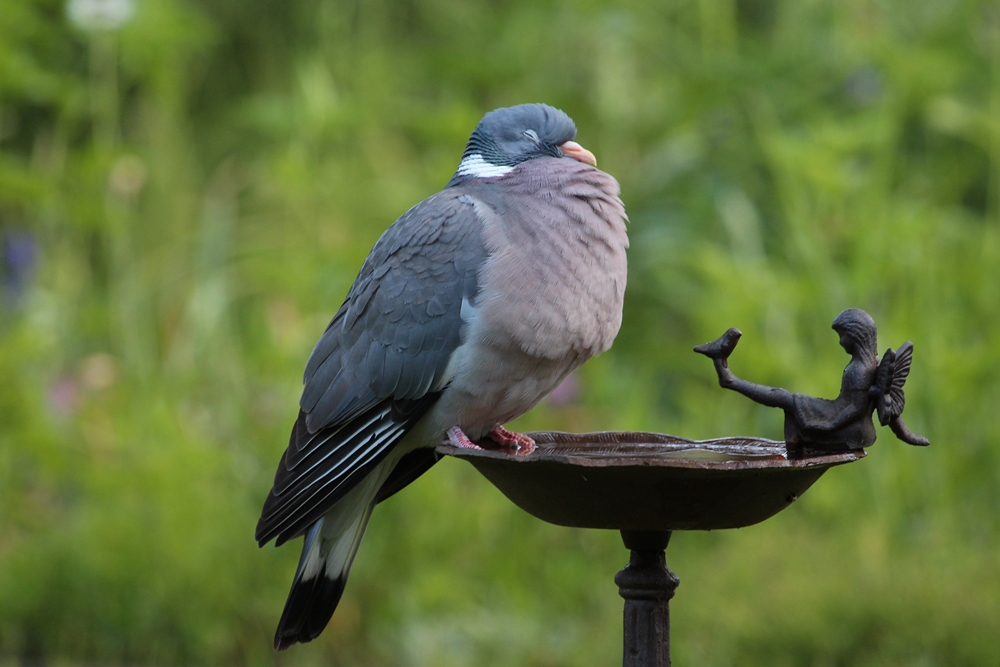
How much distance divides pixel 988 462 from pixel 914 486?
244 millimetres

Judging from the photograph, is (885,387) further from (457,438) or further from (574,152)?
(574,152)

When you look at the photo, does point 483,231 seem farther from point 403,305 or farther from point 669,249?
point 669,249

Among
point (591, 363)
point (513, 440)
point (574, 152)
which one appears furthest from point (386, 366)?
point (591, 363)

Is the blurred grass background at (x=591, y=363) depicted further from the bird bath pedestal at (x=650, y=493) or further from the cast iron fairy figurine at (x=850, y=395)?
the cast iron fairy figurine at (x=850, y=395)

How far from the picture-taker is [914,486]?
3566 mm

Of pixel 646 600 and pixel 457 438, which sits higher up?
pixel 457 438

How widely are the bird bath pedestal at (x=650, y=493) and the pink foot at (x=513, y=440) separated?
19 centimetres

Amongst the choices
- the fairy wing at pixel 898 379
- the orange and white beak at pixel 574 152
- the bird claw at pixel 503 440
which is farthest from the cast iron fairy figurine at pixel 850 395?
the orange and white beak at pixel 574 152

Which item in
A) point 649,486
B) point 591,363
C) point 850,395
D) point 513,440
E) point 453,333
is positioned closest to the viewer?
point 649,486

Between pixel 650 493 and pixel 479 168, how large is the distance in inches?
41.1

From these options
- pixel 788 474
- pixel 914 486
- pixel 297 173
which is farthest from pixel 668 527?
pixel 297 173

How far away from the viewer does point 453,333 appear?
2295mm

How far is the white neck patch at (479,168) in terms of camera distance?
2.49m

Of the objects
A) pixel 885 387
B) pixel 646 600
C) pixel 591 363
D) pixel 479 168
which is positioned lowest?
pixel 646 600
